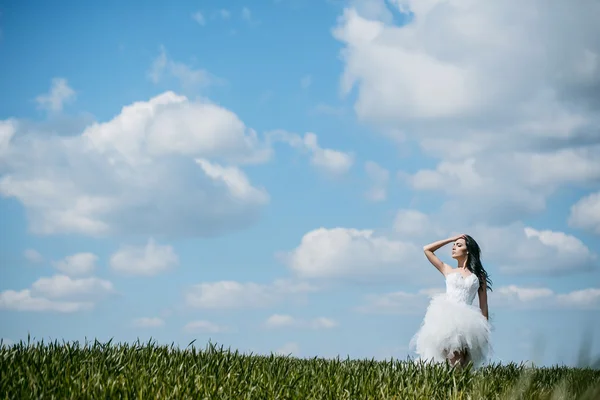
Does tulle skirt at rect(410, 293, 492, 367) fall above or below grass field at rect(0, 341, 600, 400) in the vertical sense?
above

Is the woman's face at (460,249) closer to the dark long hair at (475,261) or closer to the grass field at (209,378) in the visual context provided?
the dark long hair at (475,261)

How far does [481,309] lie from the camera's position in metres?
10.0

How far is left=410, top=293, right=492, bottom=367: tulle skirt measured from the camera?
9305 mm

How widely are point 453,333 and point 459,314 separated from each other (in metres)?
0.29

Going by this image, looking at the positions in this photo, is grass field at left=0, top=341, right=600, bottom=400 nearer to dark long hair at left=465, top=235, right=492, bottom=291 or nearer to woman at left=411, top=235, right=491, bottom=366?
woman at left=411, top=235, right=491, bottom=366

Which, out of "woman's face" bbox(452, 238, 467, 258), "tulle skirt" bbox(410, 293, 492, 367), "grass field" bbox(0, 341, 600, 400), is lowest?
"grass field" bbox(0, 341, 600, 400)

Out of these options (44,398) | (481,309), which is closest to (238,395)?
(44,398)

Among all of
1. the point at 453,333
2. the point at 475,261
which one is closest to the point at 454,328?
the point at 453,333

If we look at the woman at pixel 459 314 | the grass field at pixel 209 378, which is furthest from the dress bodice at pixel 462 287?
the grass field at pixel 209 378

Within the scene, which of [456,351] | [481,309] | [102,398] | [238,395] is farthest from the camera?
[481,309]

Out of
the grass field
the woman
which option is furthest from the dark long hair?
the grass field

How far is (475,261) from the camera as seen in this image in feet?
33.0

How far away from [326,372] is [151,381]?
8.52 feet

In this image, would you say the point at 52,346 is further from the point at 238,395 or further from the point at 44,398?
the point at 238,395
